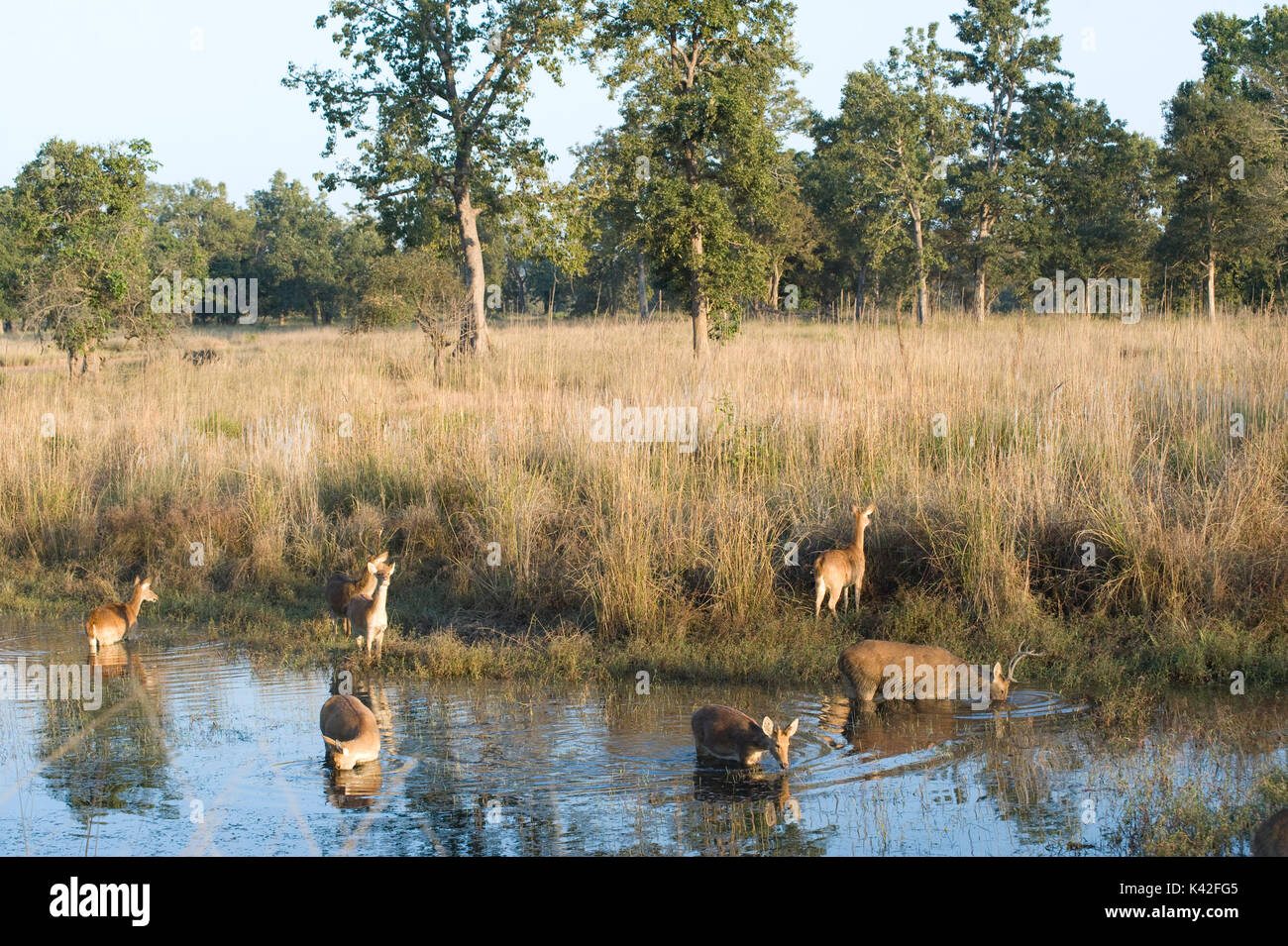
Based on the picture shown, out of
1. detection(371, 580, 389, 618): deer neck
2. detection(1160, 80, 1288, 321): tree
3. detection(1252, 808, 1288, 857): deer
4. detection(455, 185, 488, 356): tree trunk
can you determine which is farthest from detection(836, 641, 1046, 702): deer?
detection(1160, 80, 1288, 321): tree

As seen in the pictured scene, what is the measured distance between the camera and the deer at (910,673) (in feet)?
22.8

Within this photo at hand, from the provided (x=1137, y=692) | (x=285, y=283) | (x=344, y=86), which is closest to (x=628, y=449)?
(x=1137, y=692)

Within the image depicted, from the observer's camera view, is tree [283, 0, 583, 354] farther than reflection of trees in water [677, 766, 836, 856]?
Yes

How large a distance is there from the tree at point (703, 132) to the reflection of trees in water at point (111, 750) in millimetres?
12875

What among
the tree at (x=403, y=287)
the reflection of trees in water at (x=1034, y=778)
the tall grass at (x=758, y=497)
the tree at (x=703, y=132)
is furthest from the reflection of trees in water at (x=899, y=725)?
the tree at (x=403, y=287)

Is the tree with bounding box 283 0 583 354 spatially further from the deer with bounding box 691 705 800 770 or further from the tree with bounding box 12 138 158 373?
the deer with bounding box 691 705 800 770

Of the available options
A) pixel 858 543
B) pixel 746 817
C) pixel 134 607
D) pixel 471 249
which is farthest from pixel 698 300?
pixel 746 817

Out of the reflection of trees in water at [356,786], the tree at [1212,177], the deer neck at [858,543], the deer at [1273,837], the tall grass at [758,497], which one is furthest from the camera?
the tree at [1212,177]

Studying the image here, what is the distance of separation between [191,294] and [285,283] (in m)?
40.8

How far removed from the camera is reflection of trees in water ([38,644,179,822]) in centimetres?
580

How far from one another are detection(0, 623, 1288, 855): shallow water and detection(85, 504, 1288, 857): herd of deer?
13cm

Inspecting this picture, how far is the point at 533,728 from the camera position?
6.69 metres

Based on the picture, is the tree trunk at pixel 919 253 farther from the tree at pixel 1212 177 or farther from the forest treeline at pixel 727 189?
the tree at pixel 1212 177

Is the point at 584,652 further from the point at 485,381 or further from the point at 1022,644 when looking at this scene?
the point at 485,381
